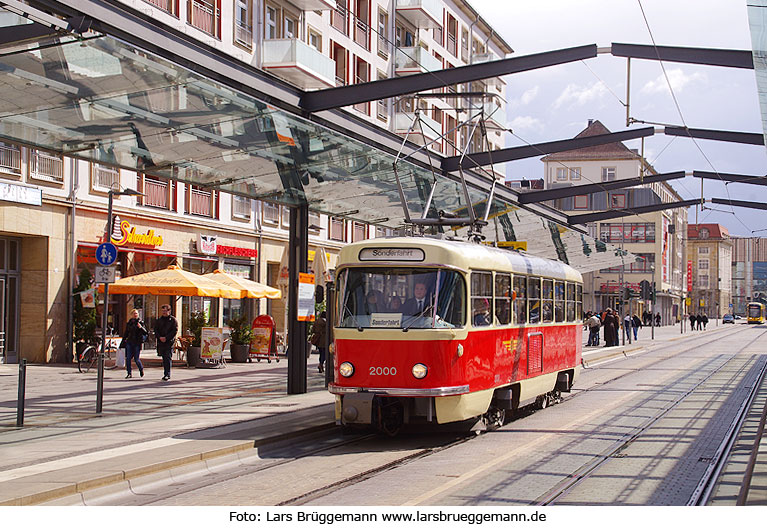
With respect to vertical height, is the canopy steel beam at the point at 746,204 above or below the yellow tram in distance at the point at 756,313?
above

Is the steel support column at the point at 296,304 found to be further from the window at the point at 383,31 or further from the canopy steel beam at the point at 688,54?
the window at the point at 383,31

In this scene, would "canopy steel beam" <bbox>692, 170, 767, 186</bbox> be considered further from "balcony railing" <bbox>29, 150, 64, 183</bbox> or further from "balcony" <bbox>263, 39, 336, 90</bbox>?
"balcony railing" <bbox>29, 150, 64, 183</bbox>

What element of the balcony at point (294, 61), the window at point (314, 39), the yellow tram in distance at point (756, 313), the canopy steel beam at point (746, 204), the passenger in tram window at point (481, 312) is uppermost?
the window at point (314, 39)

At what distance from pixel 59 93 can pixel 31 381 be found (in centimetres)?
1228

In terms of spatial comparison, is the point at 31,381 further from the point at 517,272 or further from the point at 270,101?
the point at 517,272

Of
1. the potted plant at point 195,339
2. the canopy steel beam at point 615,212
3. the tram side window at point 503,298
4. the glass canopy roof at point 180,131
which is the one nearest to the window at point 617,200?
the canopy steel beam at point 615,212

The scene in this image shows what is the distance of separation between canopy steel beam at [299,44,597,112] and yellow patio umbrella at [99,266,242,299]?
12.7m

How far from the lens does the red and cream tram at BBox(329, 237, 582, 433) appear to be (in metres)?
12.4

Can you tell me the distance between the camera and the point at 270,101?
14344 mm

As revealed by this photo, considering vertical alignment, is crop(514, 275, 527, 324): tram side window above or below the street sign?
below

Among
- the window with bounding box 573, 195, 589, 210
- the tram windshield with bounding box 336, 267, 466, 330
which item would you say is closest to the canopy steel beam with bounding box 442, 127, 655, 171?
the tram windshield with bounding box 336, 267, 466, 330

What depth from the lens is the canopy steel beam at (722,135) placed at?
67.1ft

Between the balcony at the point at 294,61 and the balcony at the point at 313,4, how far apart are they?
104 inches

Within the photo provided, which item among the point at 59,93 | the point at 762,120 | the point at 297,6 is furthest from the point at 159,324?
the point at 297,6
